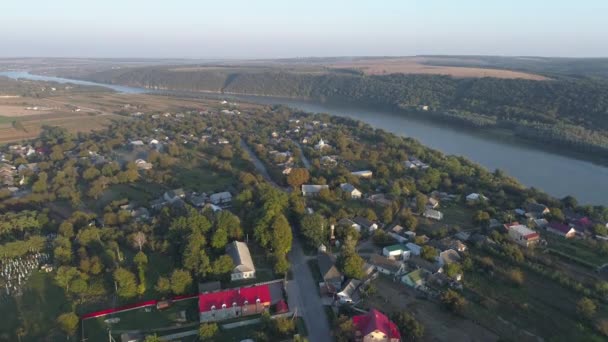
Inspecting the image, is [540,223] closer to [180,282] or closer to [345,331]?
[345,331]

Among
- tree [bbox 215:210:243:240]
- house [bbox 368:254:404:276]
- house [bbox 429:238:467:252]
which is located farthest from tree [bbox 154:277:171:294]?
house [bbox 429:238:467:252]

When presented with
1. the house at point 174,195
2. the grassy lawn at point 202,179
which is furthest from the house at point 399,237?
the house at point 174,195

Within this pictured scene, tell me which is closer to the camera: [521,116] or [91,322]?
[91,322]

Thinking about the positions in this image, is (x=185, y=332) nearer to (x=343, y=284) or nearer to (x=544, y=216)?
(x=343, y=284)

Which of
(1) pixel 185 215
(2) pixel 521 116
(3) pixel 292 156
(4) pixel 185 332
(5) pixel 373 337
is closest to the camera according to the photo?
(5) pixel 373 337

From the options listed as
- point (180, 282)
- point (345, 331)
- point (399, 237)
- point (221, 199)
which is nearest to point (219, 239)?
point (180, 282)

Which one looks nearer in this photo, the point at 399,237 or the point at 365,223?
the point at 399,237

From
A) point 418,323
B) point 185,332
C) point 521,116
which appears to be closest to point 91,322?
point 185,332
